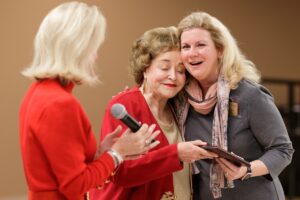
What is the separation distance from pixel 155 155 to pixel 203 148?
0.67 ft

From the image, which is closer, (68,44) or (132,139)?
(68,44)

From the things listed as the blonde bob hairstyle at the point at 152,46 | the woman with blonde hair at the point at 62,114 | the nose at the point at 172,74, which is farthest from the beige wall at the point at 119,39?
the woman with blonde hair at the point at 62,114

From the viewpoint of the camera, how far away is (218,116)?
Answer: 2.25m

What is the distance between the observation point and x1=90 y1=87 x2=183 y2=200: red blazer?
6.77 ft

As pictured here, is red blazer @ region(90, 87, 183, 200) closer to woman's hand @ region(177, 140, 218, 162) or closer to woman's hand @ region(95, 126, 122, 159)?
woman's hand @ region(177, 140, 218, 162)

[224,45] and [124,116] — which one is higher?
[224,45]

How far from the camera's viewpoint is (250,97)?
222cm

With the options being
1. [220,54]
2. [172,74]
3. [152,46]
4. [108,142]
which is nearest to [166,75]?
[172,74]

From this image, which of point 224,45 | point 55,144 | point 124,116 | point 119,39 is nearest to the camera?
point 55,144

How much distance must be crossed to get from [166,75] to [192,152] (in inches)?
16.7

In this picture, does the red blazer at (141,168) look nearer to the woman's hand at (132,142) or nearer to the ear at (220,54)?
the woman's hand at (132,142)

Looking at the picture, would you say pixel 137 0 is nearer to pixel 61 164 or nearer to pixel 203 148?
pixel 203 148

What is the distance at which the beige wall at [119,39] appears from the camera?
4699 millimetres

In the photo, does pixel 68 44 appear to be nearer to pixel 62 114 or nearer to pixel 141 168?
pixel 62 114
